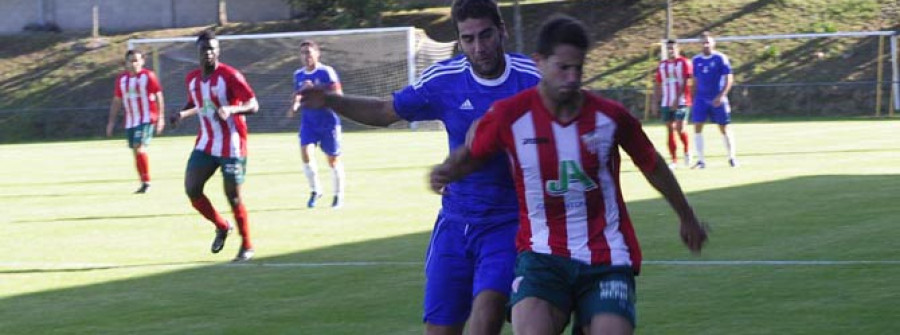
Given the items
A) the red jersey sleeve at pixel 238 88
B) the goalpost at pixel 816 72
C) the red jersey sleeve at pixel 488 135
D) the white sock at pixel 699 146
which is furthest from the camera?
the goalpost at pixel 816 72

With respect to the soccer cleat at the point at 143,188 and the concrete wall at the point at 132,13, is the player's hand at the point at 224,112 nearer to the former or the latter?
the soccer cleat at the point at 143,188

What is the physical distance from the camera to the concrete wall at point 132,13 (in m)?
54.5

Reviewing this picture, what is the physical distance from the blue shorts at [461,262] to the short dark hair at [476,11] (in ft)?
2.83

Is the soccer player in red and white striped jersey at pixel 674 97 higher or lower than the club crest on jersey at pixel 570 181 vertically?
lower

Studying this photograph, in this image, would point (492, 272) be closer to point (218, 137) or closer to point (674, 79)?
point (218, 137)

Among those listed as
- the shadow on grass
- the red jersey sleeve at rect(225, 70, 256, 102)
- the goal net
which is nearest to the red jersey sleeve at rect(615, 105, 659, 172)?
the shadow on grass

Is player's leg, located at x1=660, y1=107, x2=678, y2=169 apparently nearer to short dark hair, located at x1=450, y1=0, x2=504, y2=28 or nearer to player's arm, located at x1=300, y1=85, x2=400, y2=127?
player's arm, located at x1=300, y1=85, x2=400, y2=127

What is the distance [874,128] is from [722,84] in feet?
37.1

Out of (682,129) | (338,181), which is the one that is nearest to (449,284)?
(338,181)

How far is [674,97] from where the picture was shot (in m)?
23.3

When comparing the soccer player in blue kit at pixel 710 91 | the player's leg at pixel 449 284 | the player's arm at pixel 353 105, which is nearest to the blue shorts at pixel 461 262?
the player's leg at pixel 449 284

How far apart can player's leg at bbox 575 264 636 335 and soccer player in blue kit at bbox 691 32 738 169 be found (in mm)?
17432

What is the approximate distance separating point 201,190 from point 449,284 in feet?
22.7

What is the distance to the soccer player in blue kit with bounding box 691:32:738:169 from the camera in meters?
22.9
